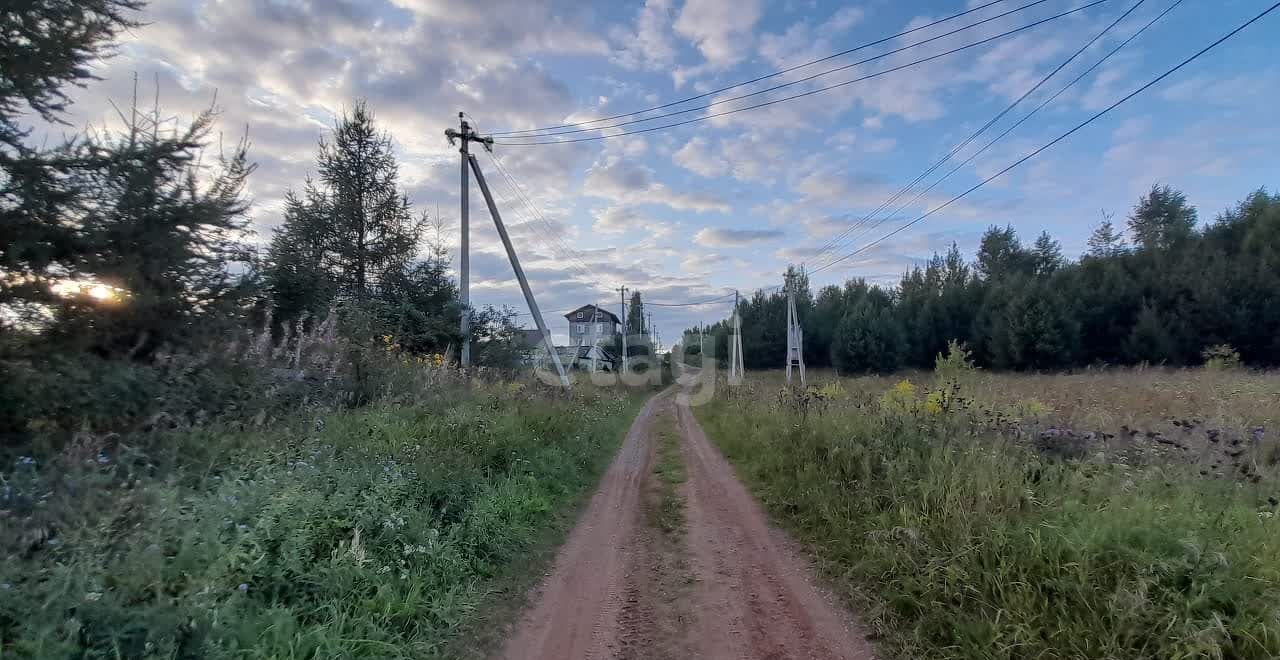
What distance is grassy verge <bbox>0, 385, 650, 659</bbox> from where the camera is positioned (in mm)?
2314

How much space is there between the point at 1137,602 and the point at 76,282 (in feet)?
24.4

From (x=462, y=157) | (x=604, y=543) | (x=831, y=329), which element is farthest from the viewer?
(x=831, y=329)

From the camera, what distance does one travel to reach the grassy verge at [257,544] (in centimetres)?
231

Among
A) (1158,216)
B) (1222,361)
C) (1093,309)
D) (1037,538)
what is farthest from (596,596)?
(1158,216)

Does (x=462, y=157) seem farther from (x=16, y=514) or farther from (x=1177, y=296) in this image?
(x=1177, y=296)

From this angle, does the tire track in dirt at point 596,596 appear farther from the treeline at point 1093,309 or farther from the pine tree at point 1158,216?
the pine tree at point 1158,216

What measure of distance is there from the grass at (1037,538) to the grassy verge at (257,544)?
9.71 feet

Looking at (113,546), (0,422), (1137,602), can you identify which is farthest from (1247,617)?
(0,422)

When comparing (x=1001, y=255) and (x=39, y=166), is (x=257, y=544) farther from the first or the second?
(x=1001, y=255)

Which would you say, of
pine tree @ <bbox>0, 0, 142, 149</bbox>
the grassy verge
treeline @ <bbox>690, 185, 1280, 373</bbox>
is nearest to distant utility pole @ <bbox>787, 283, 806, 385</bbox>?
treeline @ <bbox>690, 185, 1280, 373</bbox>

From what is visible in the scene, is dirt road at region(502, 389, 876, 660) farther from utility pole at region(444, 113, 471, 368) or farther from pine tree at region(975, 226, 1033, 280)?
pine tree at region(975, 226, 1033, 280)

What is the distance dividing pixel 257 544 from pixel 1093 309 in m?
41.8

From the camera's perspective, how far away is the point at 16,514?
2.83 metres

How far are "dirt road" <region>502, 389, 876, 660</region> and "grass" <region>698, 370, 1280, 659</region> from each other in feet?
1.25
